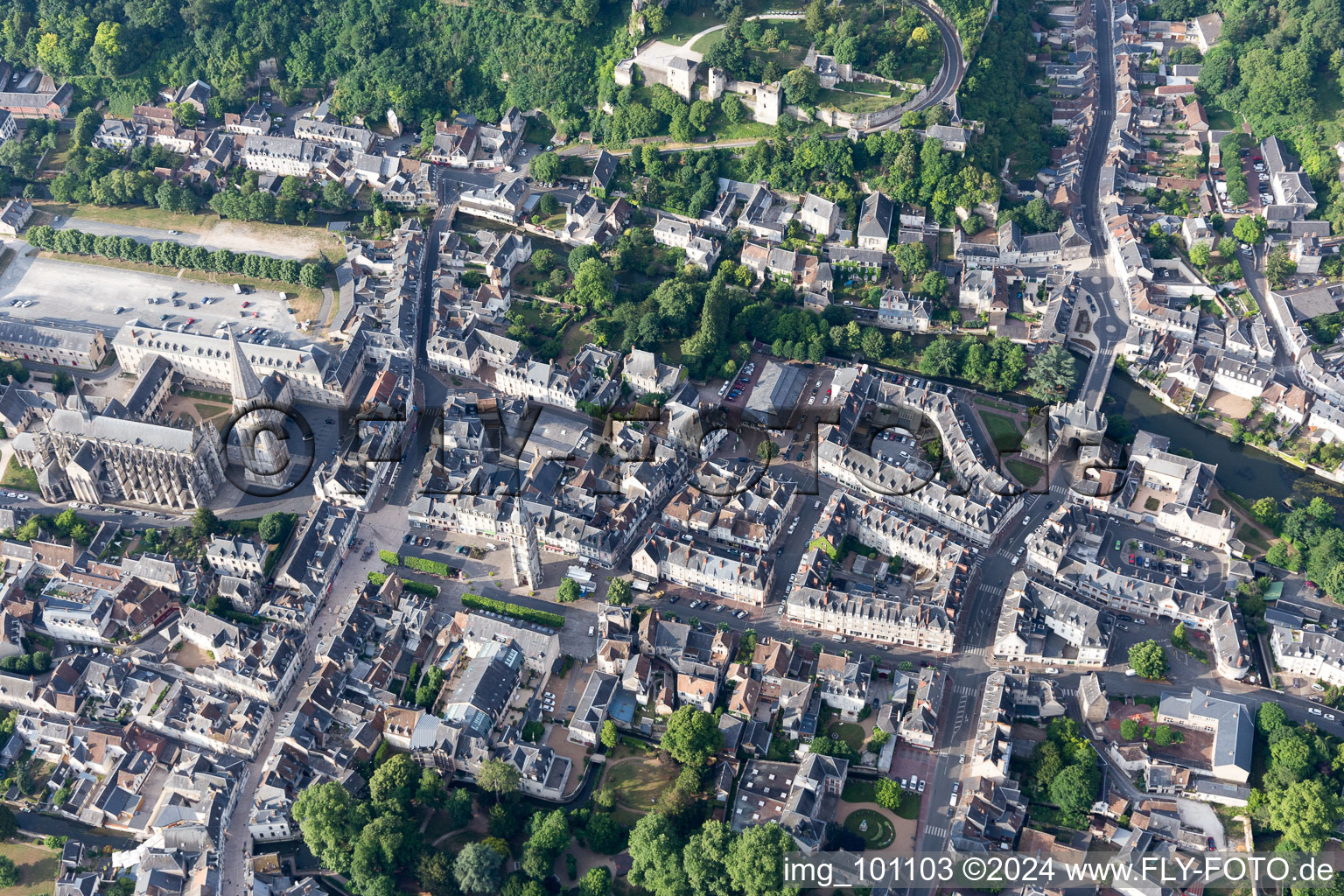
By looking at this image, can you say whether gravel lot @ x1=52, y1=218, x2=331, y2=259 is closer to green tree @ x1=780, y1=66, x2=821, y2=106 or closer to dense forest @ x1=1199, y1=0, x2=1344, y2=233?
green tree @ x1=780, y1=66, x2=821, y2=106

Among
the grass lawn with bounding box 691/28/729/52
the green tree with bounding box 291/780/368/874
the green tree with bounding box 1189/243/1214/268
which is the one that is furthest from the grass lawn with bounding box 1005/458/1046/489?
the green tree with bounding box 291/780/368/874

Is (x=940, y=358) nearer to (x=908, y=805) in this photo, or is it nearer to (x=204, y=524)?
(x=908, y=805)

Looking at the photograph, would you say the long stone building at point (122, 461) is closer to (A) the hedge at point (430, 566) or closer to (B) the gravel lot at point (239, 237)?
(A) the hedge at point (430, 566)

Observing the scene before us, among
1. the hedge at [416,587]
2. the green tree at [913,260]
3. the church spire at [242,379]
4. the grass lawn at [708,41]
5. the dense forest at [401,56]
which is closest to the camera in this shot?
the hedge at [416,587]

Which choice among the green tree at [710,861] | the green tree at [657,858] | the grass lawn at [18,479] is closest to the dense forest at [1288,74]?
the green tree at [710,861]

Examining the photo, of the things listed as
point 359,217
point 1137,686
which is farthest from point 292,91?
point 1137,686

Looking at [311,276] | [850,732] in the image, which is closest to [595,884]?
[850,732]
